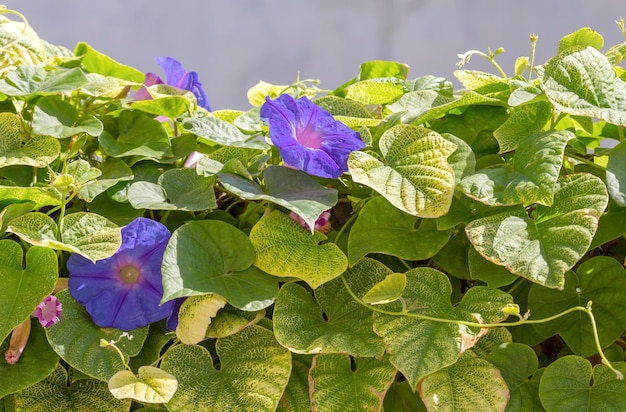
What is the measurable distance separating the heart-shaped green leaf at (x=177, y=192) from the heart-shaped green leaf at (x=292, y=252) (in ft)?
0.13

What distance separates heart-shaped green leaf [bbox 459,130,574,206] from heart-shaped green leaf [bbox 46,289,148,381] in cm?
24

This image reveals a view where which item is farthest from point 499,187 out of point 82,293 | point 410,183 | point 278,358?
point 82,293

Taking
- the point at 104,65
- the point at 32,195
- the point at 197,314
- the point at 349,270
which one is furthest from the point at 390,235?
the point at 104,65

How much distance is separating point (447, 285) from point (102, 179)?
0.26 meters

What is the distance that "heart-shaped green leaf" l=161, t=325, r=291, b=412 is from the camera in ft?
1.60

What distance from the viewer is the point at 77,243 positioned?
49 cm

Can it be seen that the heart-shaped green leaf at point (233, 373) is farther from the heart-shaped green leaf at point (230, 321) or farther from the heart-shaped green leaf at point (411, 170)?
the heart-shaped green leaf at point (411, 170)

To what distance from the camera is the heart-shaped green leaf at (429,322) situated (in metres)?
0.46

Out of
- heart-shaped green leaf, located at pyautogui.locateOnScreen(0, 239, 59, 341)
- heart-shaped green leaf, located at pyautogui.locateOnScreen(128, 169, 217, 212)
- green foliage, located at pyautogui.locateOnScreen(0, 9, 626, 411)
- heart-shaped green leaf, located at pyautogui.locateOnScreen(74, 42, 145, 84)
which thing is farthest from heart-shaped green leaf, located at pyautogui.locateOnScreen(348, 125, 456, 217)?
heart-shaped green leaf, located at pyautogui.locateOnScreen(74, 42, 145, 84)

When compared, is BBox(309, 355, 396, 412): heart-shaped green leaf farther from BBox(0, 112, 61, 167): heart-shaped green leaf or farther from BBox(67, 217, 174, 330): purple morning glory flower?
BBox(0, 112, 61, 167): heart-shaped green leaf

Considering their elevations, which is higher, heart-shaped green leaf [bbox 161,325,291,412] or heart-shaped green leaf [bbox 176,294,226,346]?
heart-shaped green leaf [bbox 176,294,226,346]

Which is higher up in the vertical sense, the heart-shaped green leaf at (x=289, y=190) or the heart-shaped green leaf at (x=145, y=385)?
the heart-shaped green leaf at (x=289, y=190)

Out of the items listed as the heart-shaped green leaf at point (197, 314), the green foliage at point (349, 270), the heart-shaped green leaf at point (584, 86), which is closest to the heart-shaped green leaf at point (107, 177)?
the green foliage at point (349, 270)

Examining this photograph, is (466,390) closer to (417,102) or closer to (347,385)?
(347,385)
